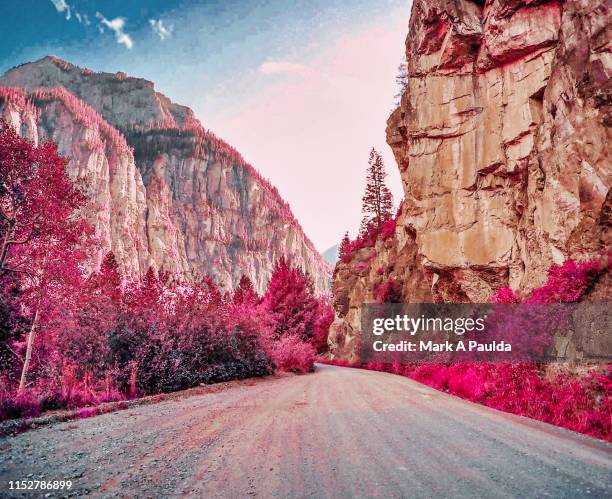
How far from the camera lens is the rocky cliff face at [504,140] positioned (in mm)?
11164

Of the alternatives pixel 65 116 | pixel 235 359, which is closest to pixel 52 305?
pixel 235 359

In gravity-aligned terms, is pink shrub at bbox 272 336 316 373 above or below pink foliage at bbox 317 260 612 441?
below

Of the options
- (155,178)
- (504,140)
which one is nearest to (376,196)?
(504,140)

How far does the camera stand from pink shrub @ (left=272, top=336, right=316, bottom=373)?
19828 mm

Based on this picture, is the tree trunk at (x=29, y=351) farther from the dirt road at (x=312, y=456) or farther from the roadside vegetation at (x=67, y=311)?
the dirt road at (x=312, y=456)

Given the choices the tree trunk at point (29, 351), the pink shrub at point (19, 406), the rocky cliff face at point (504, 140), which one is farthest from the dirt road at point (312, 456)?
the rocky cliff face at point (504, 140)

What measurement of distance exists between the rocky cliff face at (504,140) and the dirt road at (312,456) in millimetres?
7362

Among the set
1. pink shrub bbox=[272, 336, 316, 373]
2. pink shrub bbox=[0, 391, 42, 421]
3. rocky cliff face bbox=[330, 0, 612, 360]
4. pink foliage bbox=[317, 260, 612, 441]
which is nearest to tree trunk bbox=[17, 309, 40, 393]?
pink shrub bbox=[0, 391, 42, 421]

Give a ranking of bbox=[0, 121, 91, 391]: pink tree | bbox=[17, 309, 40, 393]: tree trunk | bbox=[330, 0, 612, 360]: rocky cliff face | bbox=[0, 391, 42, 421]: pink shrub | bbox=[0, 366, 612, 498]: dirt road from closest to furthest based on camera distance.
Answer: bbox=[0, 366, 612, 498]: dirt road < bbox=[0, 391, 42, 421]: pink shrub < bbox=[17, 309, 40, 393]: tree trunk < bbox=[0, 121, 91, 391]: pink tree < bbox=[330, 0, 612, 360]: rocky cliff face

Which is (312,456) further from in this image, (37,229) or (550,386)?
(37,229)

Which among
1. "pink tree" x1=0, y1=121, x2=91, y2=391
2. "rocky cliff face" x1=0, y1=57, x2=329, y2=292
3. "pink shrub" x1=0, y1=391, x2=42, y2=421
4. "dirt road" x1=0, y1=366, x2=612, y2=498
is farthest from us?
"rocky cliff face" x1=0, y1=57, x2=329, y2=292

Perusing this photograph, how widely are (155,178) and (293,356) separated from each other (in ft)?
337

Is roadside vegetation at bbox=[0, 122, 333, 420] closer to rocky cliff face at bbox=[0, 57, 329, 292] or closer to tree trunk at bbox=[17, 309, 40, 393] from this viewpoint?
tree trunk at bbox=[17, 309, 40, 393]

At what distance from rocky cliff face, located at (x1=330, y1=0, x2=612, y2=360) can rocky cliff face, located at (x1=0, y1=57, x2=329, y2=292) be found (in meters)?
63.0
